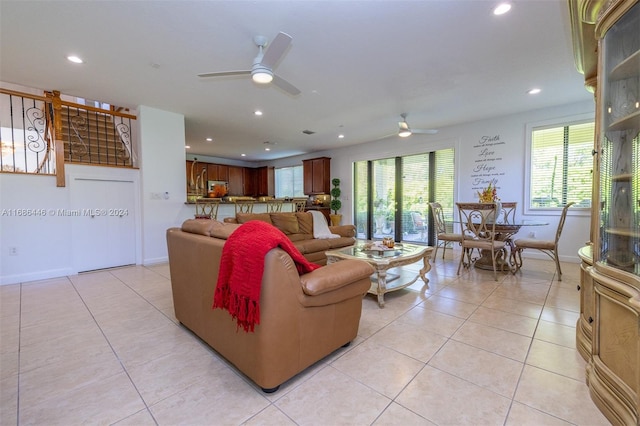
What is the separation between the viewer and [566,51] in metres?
2.96

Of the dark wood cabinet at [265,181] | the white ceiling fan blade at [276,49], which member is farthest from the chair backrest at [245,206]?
the dark wood cabinet at [265,181]

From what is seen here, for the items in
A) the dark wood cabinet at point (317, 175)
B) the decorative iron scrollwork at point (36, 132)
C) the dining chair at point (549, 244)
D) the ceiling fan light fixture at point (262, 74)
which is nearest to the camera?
the ceiling fan light fixture at point (262, 74)

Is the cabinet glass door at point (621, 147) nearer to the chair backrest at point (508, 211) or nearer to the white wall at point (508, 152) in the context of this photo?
the chair backrest at point (508, 211)

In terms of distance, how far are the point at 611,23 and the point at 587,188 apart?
4.35m

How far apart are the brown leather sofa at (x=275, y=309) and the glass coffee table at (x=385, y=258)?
0.89 metres

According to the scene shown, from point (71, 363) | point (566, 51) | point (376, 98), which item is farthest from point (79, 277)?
point (566, 51)

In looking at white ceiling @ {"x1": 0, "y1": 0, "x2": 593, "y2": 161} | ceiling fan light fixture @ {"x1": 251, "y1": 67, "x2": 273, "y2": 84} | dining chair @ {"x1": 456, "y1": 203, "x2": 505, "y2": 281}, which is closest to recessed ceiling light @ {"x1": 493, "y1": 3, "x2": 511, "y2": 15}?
white ceiling @ {"x1": 0, "y1": 0, "x2": 593, "y2": 161}

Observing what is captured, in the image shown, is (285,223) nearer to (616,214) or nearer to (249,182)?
(616,214)

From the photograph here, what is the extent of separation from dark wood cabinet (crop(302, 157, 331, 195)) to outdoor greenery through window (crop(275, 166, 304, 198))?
624 mm

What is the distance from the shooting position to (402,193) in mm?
7066

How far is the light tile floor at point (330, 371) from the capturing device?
4.64ft

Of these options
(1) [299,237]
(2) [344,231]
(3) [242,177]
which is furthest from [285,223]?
(3) [242,177]

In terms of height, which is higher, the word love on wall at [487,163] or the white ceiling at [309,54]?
the white ceiling at [309,54]

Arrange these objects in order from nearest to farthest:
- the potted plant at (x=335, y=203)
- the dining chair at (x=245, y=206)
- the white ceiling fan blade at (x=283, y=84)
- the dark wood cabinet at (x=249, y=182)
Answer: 1. the white ceiling fan blade at (x=283, y=84)
2. the dining chair at (x=245, y=206)
3. the potted plant at (x=335, y=203)
4. the dark wood cabinet at (x=249, y=182)
